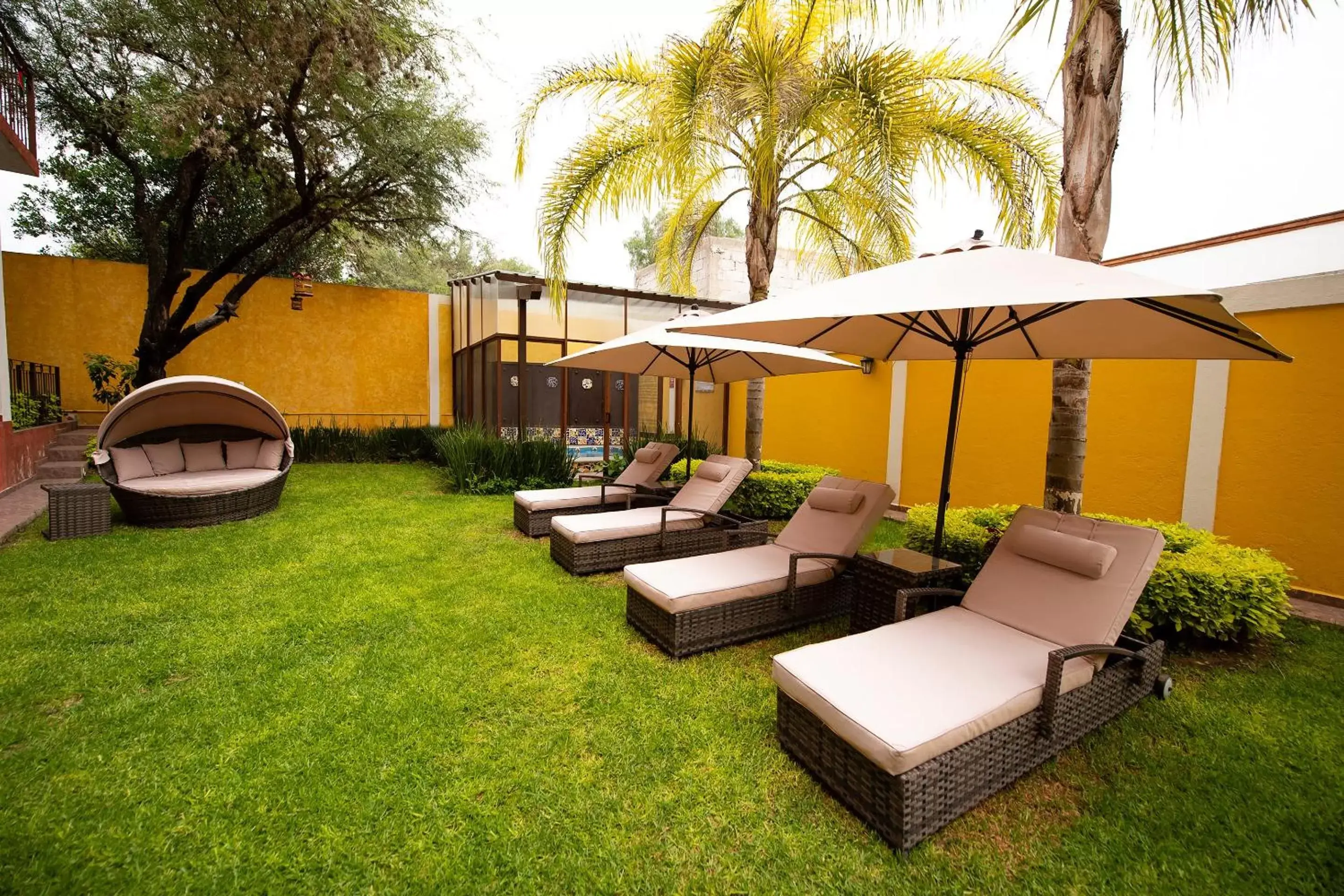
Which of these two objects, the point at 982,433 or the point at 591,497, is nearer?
the point at 591,497

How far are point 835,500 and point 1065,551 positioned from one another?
1.47 metres

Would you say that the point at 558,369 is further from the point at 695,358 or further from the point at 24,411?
the point at 24,411

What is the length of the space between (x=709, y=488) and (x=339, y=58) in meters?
9.26

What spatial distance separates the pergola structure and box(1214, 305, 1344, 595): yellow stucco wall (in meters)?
7.70

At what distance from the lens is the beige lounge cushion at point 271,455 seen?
717 cm

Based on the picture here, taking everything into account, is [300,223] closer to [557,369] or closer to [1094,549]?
[557,369]

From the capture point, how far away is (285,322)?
485 inches

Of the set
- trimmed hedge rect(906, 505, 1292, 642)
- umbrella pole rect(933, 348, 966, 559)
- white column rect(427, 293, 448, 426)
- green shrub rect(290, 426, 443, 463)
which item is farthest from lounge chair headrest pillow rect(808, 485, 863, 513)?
white column rect(427, 293, 448, 426)

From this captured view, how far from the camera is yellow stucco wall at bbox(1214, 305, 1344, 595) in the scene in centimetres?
418

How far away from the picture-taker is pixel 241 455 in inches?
287

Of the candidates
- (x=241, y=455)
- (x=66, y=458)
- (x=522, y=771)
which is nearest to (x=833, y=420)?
(x=522, y=771)

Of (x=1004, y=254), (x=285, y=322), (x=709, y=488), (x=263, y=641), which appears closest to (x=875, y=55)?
(x=1004, y=254)

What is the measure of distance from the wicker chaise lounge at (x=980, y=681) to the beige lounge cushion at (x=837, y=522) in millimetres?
826

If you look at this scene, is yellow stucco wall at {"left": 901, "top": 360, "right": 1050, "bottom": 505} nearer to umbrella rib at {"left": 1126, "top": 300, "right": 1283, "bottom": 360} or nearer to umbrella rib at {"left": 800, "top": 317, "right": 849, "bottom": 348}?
umbrella rib at {"left": 800, "top": 317, "right": 849, "bottom": 348}
